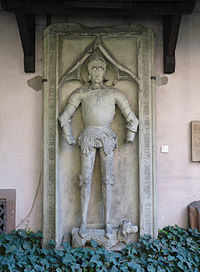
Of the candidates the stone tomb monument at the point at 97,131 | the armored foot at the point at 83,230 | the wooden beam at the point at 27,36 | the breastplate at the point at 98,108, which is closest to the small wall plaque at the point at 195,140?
the stone tomb monument at the point at 97,131

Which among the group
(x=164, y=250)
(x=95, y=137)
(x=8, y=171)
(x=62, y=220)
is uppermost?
(x=95, y=137)

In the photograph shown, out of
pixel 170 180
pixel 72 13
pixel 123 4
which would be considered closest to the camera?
pixel 123 4

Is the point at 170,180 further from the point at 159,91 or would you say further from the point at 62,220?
the point at 62,220

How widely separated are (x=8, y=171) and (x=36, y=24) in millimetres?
1995

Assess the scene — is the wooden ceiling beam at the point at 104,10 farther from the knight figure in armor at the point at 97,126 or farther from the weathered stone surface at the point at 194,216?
the weathered stone surface at the point at 194,216

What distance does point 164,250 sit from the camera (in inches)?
129

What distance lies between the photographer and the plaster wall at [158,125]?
376cm

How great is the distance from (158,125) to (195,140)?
0.51 metres

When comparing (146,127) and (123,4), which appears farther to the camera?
(146,127)

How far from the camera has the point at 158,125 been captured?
3.82 metres

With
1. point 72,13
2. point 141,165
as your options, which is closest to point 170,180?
point 141,165

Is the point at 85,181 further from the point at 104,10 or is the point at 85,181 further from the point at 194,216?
the point at 104,10

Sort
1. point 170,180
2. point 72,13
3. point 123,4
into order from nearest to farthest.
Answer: point 123,4 → point 72,13 → point 170,180

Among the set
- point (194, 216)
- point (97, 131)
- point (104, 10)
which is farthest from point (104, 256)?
point (104, 10)
